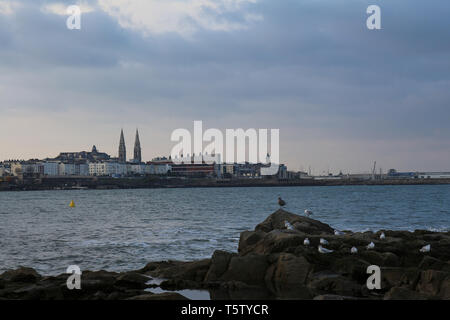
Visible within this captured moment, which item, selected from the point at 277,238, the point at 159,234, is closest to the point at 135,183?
the point at 159,234

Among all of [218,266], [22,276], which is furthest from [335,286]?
[22,276]

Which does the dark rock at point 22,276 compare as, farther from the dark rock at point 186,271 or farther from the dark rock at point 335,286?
the dark rock at point 335,286

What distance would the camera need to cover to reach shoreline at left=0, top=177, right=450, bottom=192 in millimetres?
167250

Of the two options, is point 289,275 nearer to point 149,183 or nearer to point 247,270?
point 247,270

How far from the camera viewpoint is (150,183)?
593 feet

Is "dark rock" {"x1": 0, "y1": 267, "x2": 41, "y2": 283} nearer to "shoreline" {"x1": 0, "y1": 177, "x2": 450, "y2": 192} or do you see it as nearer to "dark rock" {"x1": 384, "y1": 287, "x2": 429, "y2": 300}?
"dark rock" {"x1": 384, "y1": 287, "x2": 429, "y2": 300}

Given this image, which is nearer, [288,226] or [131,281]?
[131,281]

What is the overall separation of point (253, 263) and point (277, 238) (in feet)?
6.85

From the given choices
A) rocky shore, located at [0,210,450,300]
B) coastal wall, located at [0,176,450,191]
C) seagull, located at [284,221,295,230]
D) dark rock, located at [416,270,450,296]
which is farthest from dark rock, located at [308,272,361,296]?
coastal wall, located at [0,176,450,191]

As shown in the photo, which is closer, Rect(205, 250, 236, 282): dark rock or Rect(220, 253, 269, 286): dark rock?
Rect(220, 253, 269, 286): dark rock

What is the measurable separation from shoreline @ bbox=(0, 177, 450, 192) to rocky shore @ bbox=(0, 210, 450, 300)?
15777 centimetres

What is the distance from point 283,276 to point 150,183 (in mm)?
170137

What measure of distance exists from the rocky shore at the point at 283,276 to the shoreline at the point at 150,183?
15777 centimetres

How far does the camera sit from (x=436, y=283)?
11.3 metres
